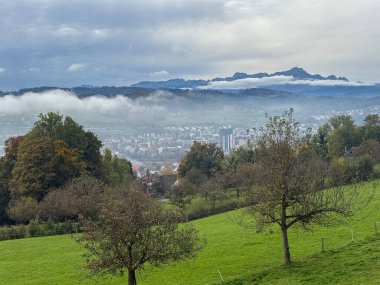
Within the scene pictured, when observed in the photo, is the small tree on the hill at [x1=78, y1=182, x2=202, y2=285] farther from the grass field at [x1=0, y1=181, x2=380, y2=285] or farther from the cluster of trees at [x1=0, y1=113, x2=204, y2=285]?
the grass field at [x1=0, y1=181, x2=380, y2=285]

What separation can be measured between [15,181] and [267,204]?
4926 cm

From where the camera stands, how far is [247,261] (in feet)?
96.9

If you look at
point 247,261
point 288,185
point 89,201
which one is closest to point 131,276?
point 288,185

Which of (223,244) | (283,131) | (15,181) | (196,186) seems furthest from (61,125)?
(283,131)

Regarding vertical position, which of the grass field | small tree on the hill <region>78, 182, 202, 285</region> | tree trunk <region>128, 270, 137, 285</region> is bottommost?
the grass field

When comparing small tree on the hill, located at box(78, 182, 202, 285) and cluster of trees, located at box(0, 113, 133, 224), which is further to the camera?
cluster of trees, located at box(0, 113, 133, 224)

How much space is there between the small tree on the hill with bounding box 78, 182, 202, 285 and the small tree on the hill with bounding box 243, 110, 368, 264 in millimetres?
4814

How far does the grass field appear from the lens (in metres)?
22.3

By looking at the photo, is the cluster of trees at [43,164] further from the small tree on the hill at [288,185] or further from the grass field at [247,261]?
the small tree on the hill at [288,185]

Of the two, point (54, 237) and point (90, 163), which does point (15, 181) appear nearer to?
point (90, 163)

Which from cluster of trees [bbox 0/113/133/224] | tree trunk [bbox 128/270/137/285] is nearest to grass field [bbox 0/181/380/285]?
tree trunk [bbox 128/270/137/285]

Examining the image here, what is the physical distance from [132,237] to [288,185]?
8457 mm

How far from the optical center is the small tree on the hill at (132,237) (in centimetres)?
2028

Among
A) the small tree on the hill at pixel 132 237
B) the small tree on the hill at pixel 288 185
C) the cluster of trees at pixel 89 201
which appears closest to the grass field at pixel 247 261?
the cluster of trees at pixel 89 201
